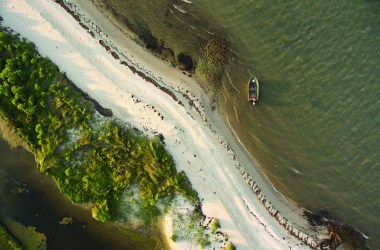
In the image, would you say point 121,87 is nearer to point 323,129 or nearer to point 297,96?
point 297,96

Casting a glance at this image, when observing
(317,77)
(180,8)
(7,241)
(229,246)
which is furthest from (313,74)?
(7,241)

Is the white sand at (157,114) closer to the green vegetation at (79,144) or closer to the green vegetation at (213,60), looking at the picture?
the green vegetation at (79,144)

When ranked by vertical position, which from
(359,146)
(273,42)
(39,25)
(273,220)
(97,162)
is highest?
(273,42)

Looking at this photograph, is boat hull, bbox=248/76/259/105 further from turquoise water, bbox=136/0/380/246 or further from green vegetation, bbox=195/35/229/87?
green vegetation, bbox=195/35/229/87

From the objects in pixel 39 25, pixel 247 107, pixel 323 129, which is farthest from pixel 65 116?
pixel 323 129

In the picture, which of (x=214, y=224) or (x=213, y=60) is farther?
(x=213, y=60)

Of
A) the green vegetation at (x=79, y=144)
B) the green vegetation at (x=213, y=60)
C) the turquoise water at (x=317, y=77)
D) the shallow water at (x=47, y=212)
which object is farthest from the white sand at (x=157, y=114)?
the shallow water at (x=47, y=212)

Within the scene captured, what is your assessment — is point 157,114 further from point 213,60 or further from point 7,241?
point 7,241
